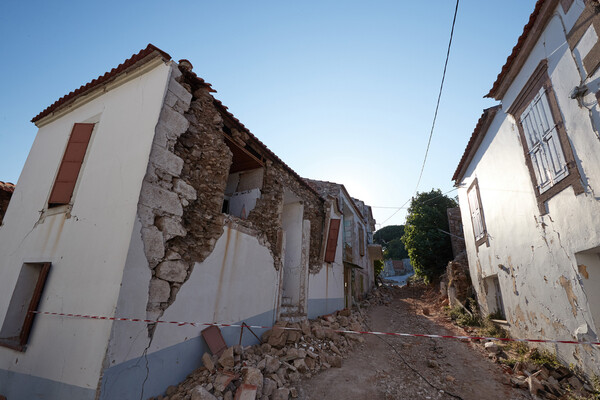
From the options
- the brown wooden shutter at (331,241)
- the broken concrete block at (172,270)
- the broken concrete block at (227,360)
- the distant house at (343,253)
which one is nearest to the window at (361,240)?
the distant house at (343,253)

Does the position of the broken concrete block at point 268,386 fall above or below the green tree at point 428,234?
below

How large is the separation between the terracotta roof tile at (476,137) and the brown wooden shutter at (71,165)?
29.8ft

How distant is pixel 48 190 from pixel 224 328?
4.39 meters

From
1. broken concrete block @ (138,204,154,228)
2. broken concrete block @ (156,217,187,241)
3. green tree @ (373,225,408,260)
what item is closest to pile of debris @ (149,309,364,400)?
broken concrete block @ (156,217,187,241)

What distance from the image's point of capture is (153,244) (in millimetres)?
3934

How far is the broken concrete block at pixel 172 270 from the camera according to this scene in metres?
3.98

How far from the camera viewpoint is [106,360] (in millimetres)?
3209

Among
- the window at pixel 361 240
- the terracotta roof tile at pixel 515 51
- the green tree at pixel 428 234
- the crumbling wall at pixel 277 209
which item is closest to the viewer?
the terracotta roof tile at pixel 515 51

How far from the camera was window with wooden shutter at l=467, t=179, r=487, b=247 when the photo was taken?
7898mm

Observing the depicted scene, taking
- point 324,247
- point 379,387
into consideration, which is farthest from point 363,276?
point 379,387

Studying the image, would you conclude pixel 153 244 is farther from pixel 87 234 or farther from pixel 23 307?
pixel 23 307

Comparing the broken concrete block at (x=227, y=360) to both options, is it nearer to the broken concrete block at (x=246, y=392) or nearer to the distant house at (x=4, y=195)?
the broken concrete block at (x=246, y=392)

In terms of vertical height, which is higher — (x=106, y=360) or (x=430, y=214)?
(x=430, y=214)

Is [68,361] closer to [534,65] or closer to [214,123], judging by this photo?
[214,123]
